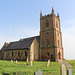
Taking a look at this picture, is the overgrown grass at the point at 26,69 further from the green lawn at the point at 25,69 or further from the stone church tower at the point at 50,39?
the stone church tower at the point at 50,39

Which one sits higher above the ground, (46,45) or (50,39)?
(50,39)

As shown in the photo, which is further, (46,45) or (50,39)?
(46,45)

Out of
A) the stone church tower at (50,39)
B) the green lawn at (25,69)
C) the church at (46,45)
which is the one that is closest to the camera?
the green lawn at (25,69)

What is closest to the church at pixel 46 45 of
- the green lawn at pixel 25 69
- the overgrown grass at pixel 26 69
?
the green lawn at pixel 25 69

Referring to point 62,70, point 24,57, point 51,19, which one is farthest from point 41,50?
point 62,70

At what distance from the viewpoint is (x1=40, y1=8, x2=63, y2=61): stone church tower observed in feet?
112

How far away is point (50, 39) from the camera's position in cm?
3566

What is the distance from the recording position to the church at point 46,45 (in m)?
34.3

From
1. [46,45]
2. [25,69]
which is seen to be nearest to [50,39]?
[46,45]

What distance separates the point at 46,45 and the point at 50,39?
2783mm

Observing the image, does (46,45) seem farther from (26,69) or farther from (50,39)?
(26,69)

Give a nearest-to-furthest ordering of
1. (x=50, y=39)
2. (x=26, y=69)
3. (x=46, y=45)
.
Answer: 1. (x=26, y=69)
2. (x=50, y=39)
3. (x=46, y=45)

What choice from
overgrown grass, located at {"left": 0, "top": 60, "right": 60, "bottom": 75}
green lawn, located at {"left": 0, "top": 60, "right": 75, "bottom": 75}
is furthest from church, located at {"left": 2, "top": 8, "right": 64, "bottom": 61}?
overgrown grass, located at {"left": 0, "top": 60, "right": 60, "bottom": 75}

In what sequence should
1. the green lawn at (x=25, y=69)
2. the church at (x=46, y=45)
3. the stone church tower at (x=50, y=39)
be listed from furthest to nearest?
1. the church at (x=46, y=45)
2. the stone church tower at (x=50, y=39)
3. the green lawn at (x=25, y=69)
